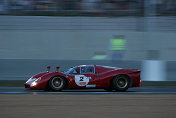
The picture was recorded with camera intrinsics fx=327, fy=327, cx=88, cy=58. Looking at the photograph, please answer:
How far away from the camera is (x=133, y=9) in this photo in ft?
58.1

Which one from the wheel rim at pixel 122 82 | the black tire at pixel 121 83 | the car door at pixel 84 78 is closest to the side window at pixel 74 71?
the car door at pixel 84 78

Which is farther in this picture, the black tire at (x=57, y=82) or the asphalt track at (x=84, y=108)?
the black tire at (x=57, y=82)

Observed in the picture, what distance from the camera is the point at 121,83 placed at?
10219 mm

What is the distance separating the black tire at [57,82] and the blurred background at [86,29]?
19.3ft

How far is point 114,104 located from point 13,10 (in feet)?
41.1

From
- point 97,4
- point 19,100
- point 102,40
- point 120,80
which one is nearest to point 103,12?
point 97,4

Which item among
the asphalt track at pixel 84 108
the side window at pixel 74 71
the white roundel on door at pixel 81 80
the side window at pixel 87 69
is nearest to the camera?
the asphalt track at pixel 84 108

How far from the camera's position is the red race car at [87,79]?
9781mm

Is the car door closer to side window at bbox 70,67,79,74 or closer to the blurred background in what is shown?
side window at bbox 70,67,79,74

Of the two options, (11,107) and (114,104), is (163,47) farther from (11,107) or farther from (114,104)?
(11,107)

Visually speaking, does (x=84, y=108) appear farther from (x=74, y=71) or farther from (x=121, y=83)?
(x=121, y=83)

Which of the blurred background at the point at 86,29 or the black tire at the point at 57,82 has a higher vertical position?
the blurred background at the point at 86,29

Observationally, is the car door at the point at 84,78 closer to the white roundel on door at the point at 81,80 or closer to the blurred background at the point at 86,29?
the white roundel on door at the point at 81,80

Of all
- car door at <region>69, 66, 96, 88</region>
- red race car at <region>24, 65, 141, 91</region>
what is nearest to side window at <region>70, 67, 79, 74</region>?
red race car at <region>24, 65, 141, 91</region>
